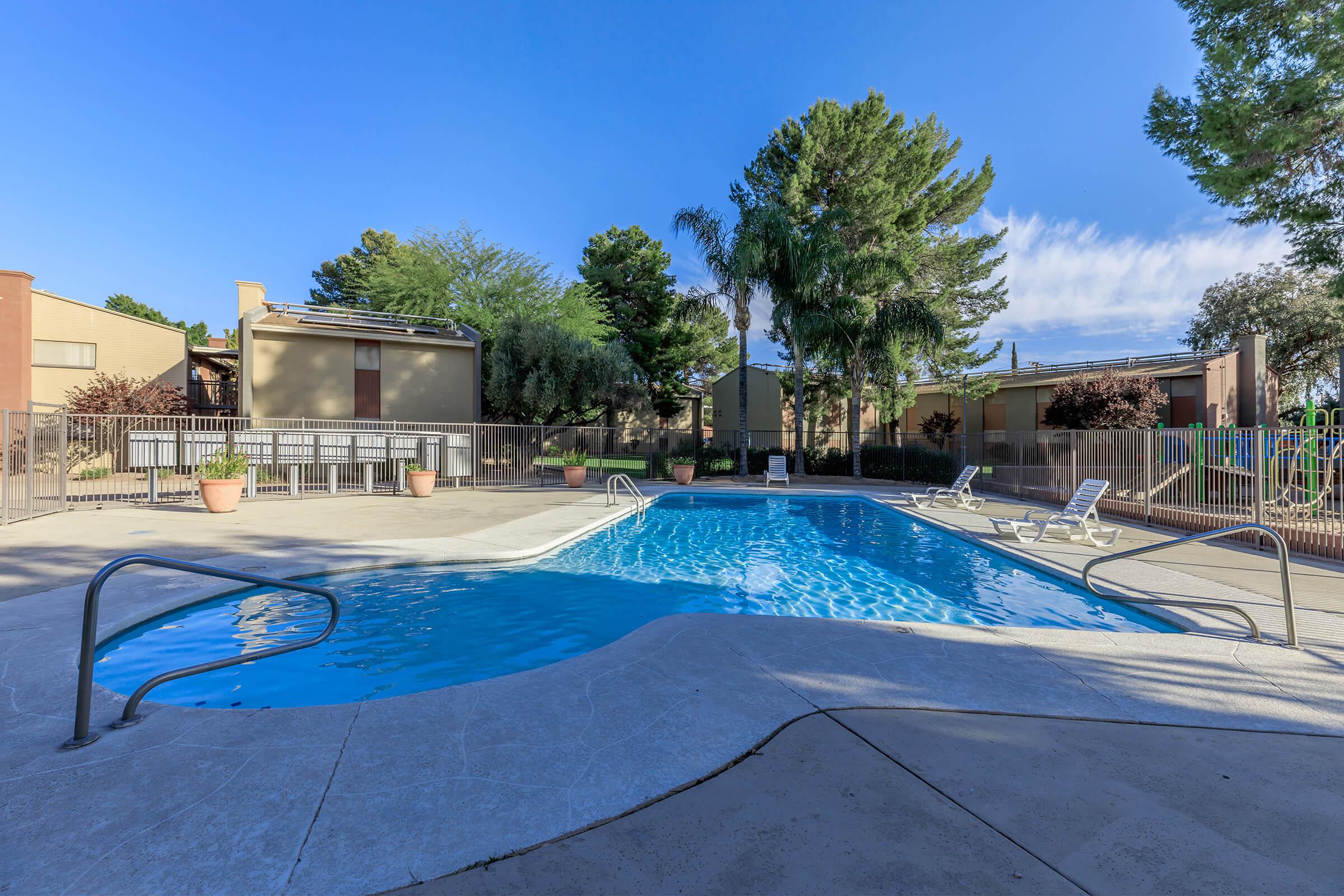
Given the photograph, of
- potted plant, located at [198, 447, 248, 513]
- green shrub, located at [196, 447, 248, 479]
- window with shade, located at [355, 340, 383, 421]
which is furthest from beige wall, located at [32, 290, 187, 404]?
potted plant, located at [198, 447, 248, 513]

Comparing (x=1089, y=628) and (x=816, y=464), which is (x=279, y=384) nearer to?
(x=816, y=464)

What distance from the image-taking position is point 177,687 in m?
4.22

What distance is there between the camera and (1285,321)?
2759 cm

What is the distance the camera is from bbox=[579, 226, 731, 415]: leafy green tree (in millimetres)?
32688

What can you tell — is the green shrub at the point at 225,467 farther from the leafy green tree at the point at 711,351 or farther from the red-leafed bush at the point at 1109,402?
the red-leafed bush at the point at 1109,402

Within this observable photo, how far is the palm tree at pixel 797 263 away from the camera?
19141mm

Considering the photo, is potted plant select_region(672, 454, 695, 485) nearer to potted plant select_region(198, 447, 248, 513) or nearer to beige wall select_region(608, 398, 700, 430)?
beige wall select_region(608, 398, 700, 430)

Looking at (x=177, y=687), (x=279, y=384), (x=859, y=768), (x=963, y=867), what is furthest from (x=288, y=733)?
(x=279, y=384)

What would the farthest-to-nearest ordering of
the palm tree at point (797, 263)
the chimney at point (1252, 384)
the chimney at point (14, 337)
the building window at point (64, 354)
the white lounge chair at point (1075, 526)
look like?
the chimney at point (1252, 384) < the palm tree at point (797, 263) < the building window at point (64, 354) < the chimney at point (14, 337) < the white lounge chair at point (1075, 526)

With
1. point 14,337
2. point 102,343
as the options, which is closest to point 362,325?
point 102,343

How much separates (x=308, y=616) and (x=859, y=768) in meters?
5.61

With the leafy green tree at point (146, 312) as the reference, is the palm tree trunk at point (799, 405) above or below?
below

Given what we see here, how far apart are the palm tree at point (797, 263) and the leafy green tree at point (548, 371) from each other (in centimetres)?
674

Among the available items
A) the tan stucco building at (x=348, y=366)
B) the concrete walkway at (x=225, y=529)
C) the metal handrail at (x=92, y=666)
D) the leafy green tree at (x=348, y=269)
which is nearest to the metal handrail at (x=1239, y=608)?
the metal handrail at (x=92, y=666)
